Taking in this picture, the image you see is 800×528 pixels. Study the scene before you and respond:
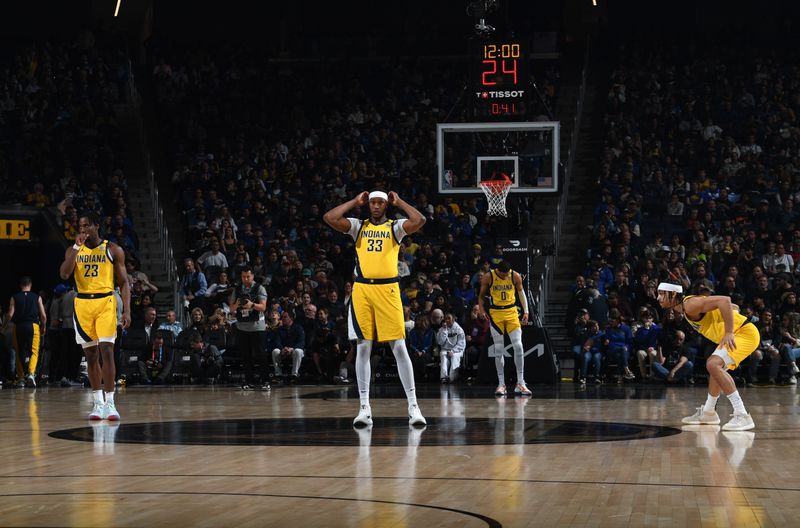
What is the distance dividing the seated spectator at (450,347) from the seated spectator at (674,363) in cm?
328

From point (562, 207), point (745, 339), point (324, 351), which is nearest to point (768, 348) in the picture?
point (324, 351)

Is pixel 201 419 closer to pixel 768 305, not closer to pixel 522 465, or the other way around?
pixel 522 465

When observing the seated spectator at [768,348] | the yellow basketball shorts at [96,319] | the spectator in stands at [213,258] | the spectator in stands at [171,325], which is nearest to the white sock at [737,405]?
the yellow basketball shorts at [96,319]

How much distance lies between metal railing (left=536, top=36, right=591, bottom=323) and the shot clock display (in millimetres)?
3091

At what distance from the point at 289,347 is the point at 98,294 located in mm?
9258

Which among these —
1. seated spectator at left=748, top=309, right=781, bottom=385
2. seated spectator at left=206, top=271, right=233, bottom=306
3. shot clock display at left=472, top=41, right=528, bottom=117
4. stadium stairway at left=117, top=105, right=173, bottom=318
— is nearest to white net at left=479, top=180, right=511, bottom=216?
shot clock display at left=472, top=41, right=528, bottom=117

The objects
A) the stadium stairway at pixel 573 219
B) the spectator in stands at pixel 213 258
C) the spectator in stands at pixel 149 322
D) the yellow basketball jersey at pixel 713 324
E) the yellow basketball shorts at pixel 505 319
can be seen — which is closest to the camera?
the yellow basketball jersey at pixel 713 324

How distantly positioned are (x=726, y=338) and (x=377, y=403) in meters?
5.03

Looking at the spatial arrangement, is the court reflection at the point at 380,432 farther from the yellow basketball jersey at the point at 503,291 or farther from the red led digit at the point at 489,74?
the red led digit at the point at 489,74

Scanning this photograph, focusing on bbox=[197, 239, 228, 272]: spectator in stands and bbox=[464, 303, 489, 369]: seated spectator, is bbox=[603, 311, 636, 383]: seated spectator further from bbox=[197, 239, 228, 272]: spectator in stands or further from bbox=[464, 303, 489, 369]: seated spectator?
bbox=[197, 239, 228, 272]: spectator in stands

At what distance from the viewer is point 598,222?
84.2ft

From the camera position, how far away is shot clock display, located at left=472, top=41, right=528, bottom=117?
21.4 metres

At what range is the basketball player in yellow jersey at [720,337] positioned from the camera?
1077 cm

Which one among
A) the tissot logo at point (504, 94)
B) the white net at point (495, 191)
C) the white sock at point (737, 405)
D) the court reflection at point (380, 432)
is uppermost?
the tissot logo at point (504, 94)
